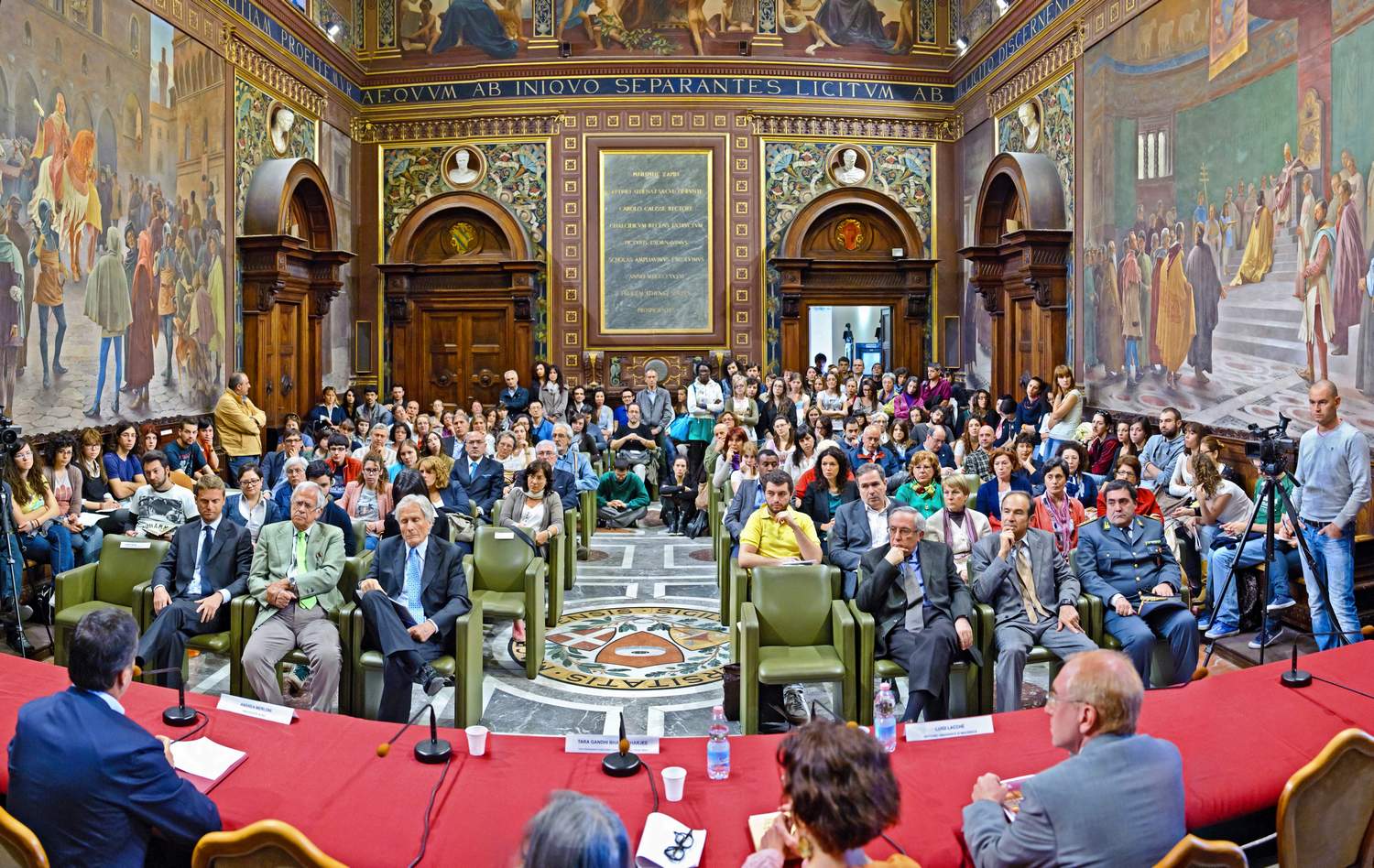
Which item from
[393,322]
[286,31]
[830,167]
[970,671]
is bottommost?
[970,671]

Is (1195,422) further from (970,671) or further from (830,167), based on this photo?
(830,167)

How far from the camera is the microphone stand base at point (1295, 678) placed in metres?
3.91

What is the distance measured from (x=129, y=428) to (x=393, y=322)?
747cm

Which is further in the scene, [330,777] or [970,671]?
[970,671]

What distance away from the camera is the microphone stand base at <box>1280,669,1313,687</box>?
3912mm

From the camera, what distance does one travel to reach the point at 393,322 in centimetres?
1608

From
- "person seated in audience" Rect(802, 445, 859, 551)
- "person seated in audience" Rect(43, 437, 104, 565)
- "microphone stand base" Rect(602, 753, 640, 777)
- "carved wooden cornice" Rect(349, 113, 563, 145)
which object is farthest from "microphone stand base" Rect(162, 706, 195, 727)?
"carved wooden cornice" Rect(349, 113, 563, 145)

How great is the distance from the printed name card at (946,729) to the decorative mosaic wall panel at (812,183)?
12562mm

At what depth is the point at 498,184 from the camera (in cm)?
1578

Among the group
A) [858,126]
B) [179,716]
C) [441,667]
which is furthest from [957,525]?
[858,126]

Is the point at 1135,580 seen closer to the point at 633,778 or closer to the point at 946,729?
the point at 946,729

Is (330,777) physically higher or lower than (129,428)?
lower

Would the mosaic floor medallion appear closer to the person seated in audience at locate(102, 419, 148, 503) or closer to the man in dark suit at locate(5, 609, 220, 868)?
the man in dark suit at locate(5, 609, 220, 868)

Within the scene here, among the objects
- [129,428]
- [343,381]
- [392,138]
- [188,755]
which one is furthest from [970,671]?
[392,138]
